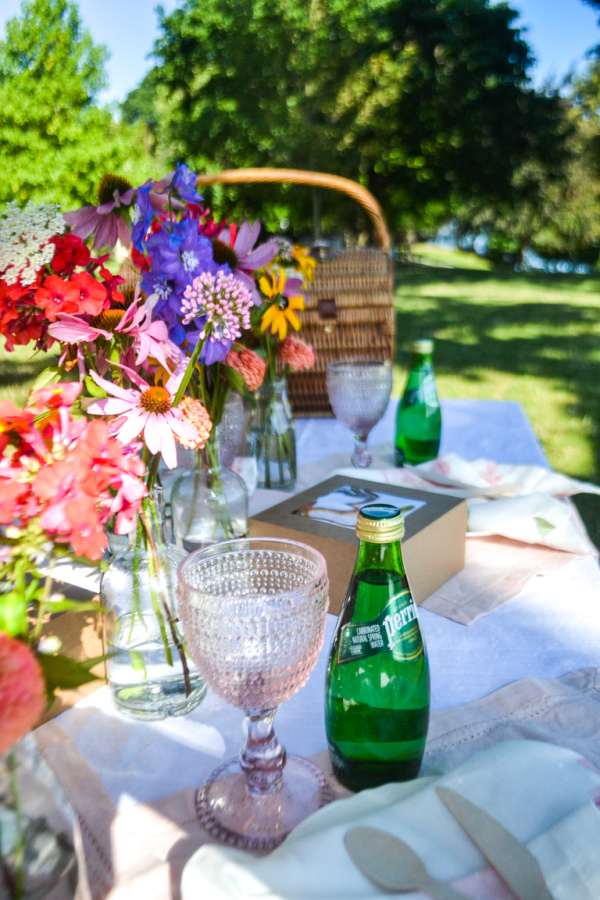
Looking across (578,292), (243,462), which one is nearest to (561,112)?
(578,292)

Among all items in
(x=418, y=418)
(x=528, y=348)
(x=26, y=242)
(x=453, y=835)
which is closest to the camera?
(x=453, y=835)

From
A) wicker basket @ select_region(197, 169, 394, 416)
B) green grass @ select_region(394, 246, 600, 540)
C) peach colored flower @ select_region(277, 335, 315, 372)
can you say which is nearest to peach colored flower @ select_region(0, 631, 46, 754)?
peach colored flower @ select_region(277, 335, 315, 372)

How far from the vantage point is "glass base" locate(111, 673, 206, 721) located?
0.62 meters

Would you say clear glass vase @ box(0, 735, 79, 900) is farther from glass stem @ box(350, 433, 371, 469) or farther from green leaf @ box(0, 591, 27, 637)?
glass stem @ box(350, 433, 371, 469)

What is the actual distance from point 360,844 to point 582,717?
11.0 inches

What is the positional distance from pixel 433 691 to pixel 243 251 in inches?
21.3

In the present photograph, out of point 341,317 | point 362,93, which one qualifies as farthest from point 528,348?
point 362,93

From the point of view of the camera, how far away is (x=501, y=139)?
15.6 meters

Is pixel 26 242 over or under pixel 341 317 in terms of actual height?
over

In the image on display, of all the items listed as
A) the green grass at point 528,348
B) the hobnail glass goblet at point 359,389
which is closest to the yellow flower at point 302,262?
the hobnail glass goblet at point 359,389

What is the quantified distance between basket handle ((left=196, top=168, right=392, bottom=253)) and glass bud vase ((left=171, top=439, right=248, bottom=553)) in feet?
2.56

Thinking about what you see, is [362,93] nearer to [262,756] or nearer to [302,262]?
[302,262]

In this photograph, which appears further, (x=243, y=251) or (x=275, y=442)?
(x=275, y=442)

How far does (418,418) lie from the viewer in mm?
1288
